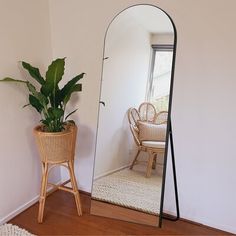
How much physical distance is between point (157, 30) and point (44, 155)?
1.27 m

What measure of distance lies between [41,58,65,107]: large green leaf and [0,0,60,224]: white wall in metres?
0.30

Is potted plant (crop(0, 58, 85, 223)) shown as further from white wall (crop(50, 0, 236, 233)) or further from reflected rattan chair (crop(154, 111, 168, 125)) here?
reflected rattan chair (crop(154, 111, 168, 125))

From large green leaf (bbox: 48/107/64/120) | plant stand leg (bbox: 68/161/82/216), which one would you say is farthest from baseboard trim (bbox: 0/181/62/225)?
large green leaf (bbox: 48/107/64/120)

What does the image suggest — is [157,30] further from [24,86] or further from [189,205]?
[189,205]

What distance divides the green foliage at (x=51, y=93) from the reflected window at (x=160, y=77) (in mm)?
584

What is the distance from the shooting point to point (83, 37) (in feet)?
7.00

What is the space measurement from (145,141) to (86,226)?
2.69 ft

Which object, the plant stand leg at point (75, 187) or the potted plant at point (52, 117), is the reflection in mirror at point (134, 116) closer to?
the plant stand leg at point (75, 187)

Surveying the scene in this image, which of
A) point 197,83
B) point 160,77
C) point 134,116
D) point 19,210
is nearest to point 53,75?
point 134,116

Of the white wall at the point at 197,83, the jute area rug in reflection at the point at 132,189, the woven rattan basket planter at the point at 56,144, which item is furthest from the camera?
the jute area rug in reflection at the point at 132,189

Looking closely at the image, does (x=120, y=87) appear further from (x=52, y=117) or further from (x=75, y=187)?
(x=75, y=187)

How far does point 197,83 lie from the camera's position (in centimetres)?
181

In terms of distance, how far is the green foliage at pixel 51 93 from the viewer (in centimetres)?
179

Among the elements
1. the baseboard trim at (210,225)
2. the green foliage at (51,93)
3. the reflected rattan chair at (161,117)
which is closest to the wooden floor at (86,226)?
the baseboard trim at (210,225)
